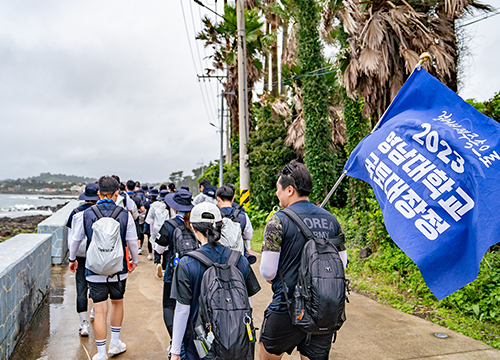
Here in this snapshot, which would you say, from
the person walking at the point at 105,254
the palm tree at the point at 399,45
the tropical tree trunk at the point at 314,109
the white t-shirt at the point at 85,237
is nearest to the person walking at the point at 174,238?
the white t-shirt at the point at 85,237

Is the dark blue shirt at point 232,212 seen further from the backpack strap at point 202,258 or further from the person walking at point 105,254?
the backpack strap at point 202,258

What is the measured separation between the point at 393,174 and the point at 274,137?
13433mm

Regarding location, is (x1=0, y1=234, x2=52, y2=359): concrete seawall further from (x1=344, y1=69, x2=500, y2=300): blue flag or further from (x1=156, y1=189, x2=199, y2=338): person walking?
(x1=344, y1=69, x2=500, y2=300): blue flag

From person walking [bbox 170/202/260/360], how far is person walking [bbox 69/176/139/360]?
1.72 meters

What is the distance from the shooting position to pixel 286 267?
278 cm

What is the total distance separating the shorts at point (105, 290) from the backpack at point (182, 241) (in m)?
0.82

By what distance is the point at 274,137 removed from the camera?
16.6 m

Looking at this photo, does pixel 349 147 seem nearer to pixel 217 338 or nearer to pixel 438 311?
pixel 438 311

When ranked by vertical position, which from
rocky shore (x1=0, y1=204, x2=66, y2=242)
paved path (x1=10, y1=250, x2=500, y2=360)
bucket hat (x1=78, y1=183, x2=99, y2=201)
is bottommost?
rocky shore (x1=0, y1=204, x2=66, y2=242)

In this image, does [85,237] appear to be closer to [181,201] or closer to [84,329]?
[181,201]

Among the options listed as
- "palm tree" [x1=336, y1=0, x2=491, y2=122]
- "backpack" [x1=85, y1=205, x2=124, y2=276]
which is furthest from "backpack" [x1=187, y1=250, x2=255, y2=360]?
"palm tree" [x1=336, y1=0, x2=491, y2=122]

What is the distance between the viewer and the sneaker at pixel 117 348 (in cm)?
425

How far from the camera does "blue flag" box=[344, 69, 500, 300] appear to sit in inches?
107

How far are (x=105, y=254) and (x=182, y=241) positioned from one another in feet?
2.72
